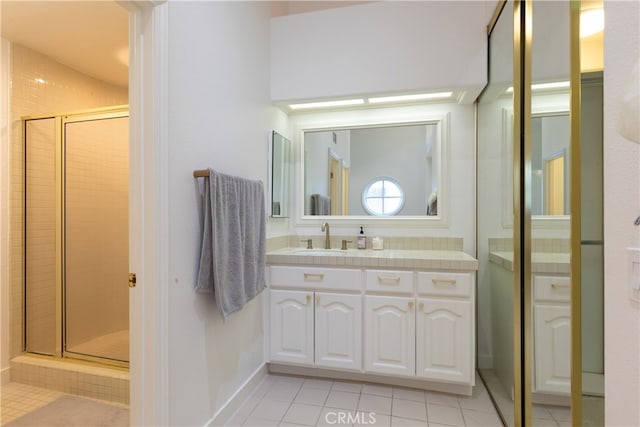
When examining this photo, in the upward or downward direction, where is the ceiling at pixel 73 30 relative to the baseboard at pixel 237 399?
upward

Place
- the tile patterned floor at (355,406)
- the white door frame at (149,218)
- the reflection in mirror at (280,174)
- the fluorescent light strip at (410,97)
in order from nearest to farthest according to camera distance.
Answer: the white door frame at (149,218) < the tile patterned floor at (355,406) < the fluorescent light strip at (410,97) < the reflection in mirror at (280,174)

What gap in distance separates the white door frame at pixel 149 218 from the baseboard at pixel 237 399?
438 millimetres

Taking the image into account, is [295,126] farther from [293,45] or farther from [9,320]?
[9,320]

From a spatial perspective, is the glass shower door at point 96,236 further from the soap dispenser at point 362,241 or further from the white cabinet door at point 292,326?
the soap dispenser at point 362,241

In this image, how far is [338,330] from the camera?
2031 millimetres

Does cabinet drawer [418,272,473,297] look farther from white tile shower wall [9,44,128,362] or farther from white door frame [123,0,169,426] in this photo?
white tile shower wall [9,44,128,362]

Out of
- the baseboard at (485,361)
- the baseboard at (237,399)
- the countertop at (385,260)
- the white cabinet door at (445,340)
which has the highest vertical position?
the countertop at (385,260)

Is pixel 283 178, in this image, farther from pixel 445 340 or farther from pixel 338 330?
pixel 445 340

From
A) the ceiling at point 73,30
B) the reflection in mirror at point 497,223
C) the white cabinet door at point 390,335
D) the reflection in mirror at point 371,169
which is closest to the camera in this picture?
the reflection in mirror at point 497,223

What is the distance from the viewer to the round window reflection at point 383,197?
8.17 feet

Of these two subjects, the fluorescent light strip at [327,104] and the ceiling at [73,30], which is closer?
the ceiling at [73,30]

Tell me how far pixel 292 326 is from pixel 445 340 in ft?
3.27

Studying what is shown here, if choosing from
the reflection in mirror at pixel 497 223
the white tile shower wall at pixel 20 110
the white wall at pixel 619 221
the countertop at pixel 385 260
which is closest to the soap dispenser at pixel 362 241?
the countertop at pixel 385 260

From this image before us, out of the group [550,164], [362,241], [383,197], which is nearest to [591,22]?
[550,164]
